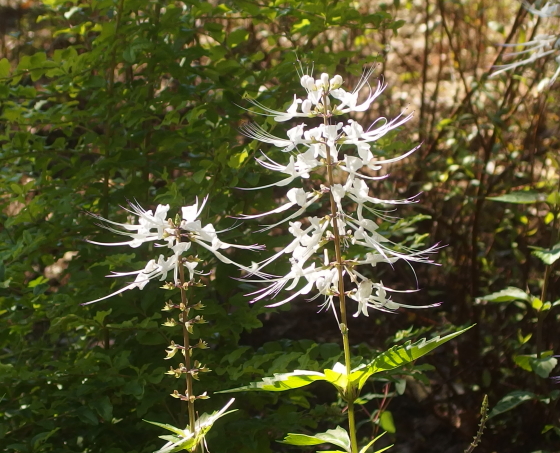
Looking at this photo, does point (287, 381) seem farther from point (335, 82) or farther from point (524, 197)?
point (524, 197)

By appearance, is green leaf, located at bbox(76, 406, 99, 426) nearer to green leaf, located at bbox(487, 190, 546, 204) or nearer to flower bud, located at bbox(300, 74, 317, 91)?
flower bud, located at bbox(300, 74, 317, 91)

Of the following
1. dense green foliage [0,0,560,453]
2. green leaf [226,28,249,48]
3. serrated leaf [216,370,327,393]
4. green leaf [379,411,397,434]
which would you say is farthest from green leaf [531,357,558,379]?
green leaf [226,28,249,48]

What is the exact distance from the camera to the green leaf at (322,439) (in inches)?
59.6

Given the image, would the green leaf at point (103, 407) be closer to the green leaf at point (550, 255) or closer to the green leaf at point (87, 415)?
the green leaf at point (87, 415)

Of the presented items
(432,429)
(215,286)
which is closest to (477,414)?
(432,429)

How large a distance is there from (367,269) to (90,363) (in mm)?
2217

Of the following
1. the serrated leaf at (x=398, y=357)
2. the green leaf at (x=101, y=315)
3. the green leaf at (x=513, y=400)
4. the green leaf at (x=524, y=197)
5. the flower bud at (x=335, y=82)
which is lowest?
the green leaf at (x=513, y=400)

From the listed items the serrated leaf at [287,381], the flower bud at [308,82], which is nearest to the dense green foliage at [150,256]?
the serrated leaf at [287,381]

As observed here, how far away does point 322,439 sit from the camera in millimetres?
1546

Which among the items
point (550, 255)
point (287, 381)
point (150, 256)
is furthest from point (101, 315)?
point (550, 255)

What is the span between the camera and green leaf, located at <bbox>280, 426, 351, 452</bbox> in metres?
1.51

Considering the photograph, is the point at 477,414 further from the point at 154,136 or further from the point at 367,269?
the point at 154,136

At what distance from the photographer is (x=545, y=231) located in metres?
4.02

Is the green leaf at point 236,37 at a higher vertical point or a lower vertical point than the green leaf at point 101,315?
higher
